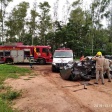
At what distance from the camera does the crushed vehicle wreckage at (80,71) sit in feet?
50.1

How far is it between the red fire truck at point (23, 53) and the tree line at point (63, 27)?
14.0m

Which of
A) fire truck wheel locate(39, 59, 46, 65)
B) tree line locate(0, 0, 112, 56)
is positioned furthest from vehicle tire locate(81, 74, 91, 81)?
tree line locate(0, 0, 112, 56)

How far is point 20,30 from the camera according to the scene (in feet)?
157

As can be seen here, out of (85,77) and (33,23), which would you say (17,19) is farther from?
(85,77)

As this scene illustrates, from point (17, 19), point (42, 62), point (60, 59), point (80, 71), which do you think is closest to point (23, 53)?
point (42, 62)

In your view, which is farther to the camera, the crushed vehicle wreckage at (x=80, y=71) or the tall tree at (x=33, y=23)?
the tall tree at (x=33, y=23)

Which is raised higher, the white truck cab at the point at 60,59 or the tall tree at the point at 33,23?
the tall tree at the point at 33,23

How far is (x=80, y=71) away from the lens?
15625 millimetres

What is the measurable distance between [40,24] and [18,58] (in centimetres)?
1914

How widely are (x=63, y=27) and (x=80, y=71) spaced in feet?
104

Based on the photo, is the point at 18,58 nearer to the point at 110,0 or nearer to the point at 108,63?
the point at 108,63

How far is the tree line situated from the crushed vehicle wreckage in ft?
93.7

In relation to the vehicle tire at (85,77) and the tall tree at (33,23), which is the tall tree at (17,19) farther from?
the vehicle tire at (85,77)

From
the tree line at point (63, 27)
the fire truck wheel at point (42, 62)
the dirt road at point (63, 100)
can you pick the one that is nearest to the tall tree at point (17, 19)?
the tree line at point (63, 27)
